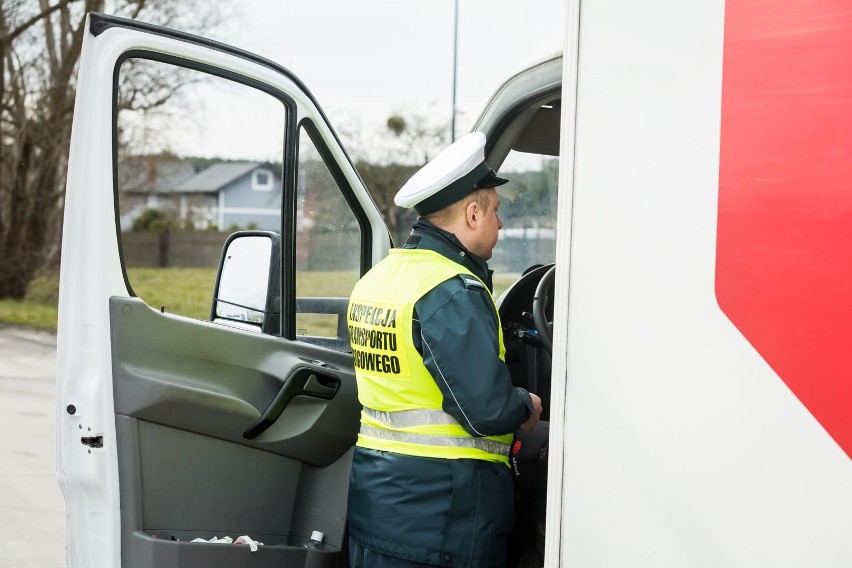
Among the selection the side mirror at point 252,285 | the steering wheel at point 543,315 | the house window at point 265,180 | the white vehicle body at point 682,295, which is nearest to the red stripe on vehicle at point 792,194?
the white vehicle body at point 682,295

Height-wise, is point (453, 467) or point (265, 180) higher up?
point (265, 180)

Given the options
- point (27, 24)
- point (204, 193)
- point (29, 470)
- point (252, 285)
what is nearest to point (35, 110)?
point (27, 24)

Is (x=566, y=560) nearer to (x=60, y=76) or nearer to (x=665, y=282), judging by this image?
(x=665, y=282)

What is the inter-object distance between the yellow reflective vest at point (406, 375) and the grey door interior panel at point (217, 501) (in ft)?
1.45

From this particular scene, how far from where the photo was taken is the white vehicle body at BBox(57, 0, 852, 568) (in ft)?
4.83

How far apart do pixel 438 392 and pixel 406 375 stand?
0.09 metres

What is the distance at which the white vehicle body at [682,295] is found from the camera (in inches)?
58.0

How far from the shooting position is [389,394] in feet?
8.17

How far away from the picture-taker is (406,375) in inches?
95.6

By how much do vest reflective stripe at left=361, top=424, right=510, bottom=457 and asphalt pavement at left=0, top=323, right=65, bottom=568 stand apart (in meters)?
3.95

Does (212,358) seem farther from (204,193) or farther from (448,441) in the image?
(204,193)

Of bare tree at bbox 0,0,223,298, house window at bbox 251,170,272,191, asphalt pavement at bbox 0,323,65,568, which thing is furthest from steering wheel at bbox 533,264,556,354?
bare tree at bbox 0,0,223,298

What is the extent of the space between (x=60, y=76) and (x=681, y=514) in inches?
775

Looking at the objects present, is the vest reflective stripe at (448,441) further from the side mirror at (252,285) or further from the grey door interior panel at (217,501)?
the side mirror at (252,285)
